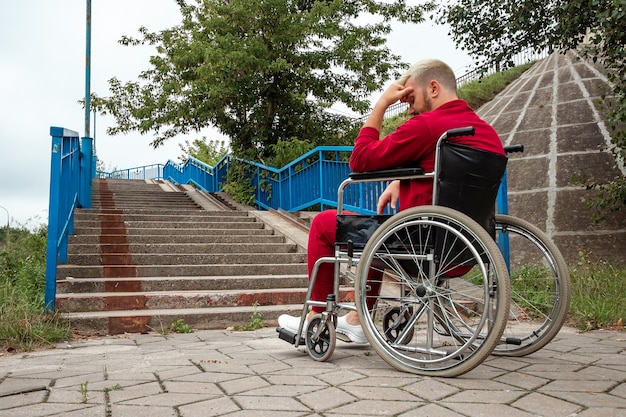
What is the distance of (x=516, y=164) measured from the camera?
13.4m

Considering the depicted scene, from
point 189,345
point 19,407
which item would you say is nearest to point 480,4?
point 189,345

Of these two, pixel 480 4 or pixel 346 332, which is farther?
pixel 480 4

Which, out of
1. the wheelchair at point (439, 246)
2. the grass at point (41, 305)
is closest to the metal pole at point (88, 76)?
the grass at point (41, 305)

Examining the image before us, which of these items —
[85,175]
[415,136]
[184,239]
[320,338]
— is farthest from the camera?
[85,175]

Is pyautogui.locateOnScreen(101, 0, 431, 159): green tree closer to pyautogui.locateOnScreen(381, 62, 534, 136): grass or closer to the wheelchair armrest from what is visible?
pyautogui.locateOnScreen(381, 62, 534, 136): grass

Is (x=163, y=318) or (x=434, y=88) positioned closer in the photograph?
(x=434, y=88)

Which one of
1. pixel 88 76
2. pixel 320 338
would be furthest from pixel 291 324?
pixel 88 76

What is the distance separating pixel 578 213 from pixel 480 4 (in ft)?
14.1

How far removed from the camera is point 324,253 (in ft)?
9.64

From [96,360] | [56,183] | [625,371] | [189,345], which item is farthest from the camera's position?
[56,183]

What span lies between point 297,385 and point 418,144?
1174 millimetres

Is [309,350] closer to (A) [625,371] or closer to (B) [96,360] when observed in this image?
(B) [96,360]

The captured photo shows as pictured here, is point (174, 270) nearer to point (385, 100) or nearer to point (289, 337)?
point (289, 337)

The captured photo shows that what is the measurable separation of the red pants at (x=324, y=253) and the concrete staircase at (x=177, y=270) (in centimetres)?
205
